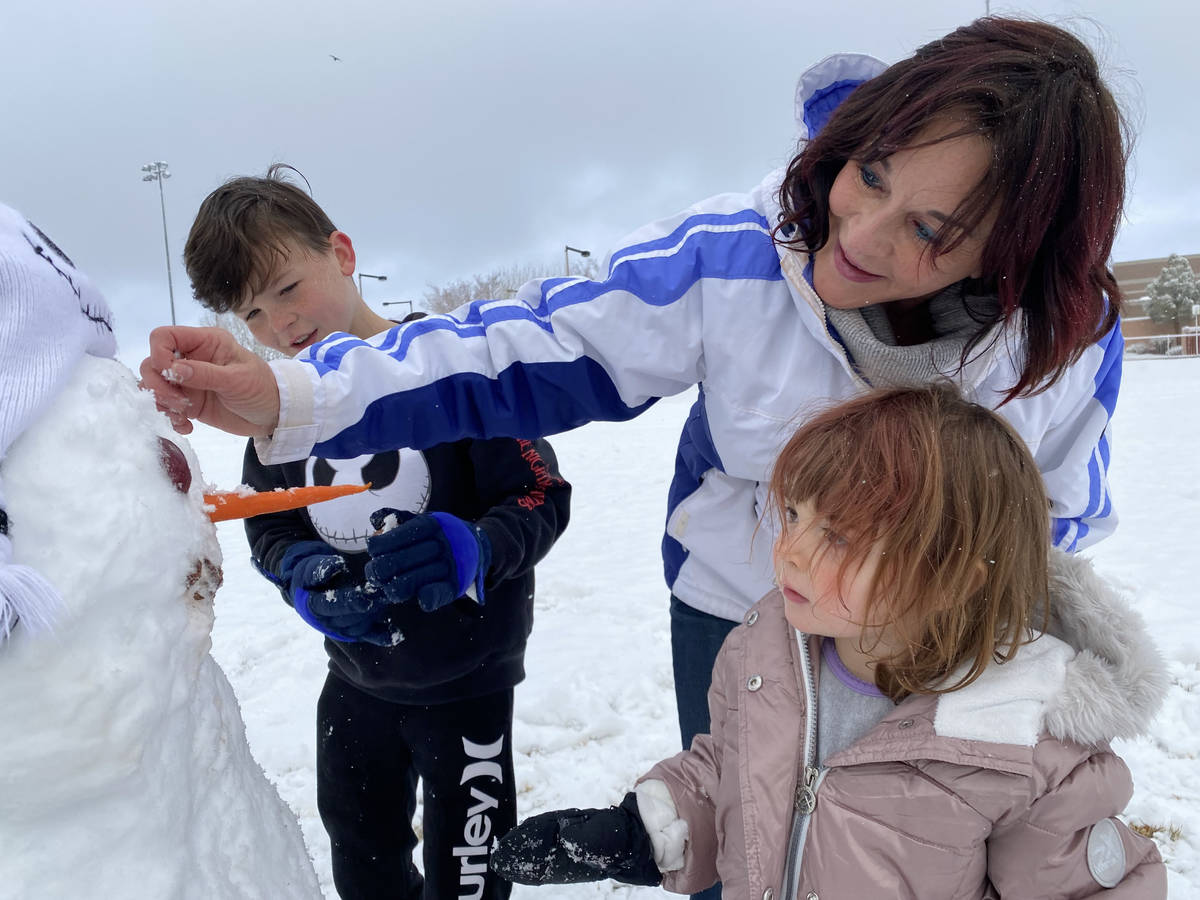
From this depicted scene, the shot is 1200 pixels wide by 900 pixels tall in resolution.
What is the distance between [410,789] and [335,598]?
2.04 ft

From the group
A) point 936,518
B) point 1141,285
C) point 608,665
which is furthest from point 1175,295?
point 936,518

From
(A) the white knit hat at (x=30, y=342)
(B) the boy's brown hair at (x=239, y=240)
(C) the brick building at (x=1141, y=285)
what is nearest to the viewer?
(A) the white knit hat at (x=30, y=342)

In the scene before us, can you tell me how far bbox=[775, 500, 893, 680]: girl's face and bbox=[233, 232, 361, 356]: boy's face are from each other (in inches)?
48.7

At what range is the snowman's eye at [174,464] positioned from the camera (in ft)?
3.10

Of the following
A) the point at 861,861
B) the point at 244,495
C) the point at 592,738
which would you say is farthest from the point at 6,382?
the point at 592,738

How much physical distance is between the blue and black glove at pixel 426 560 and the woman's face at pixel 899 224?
2.60ft

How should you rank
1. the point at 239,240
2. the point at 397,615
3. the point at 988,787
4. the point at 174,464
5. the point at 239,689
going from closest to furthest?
1. the point at 174,464
2. the point at 988,787
3. the point at 397,615
4. the point at 239,240
5. the point at 239,689

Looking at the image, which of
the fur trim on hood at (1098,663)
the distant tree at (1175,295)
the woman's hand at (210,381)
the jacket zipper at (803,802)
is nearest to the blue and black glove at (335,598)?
the woman's hand at (210,381)

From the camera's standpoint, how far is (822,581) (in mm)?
1137

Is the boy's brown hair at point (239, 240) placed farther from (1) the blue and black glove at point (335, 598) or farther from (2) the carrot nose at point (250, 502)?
(2) the carrot nose at point (250, 502)

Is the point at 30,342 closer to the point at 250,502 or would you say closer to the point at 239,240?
the point at 250,502

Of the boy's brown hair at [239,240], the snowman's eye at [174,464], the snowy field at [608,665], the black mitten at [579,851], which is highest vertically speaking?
the boy's brown hair at [239,240]

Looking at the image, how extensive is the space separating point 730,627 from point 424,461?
750mm

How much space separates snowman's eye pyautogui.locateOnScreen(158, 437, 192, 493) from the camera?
3.10 feet
